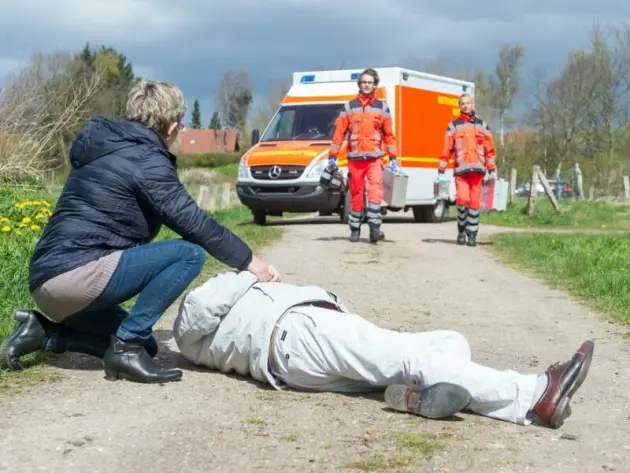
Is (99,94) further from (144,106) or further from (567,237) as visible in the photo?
(144,106)

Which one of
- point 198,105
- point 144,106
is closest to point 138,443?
point 144,106

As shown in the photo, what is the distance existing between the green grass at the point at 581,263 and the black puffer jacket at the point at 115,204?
12.6 ft

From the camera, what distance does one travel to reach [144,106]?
A: 5.21 metres

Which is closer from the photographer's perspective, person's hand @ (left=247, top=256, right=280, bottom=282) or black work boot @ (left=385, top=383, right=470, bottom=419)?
black work boot @ (left=385, top=383, right=470, bottom=419)

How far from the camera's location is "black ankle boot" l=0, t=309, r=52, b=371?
5.31 metres

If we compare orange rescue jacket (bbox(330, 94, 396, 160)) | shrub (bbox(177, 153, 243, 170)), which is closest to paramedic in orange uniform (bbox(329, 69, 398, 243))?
orange rescue jacket (bbox(330, 94, 396, 160))

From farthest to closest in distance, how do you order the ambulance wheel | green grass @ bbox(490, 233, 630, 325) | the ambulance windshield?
the ambulance wheel < the ambulance windshield < green grass @ bbox(490, 233, 630, 325)

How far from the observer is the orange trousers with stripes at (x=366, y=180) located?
13.5m

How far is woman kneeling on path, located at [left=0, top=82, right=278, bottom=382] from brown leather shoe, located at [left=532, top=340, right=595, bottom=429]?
62.0 inches

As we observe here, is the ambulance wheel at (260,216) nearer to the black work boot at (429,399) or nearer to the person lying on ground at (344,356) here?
the person lying on ground at (344,356)

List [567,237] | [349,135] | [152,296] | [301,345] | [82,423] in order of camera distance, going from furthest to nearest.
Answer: [567,237], [349,135], [152,296], [301,345], [82,423]

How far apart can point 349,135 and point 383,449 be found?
388 inches

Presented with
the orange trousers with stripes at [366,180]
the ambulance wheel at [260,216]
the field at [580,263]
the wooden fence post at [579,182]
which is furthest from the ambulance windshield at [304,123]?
the wooden fence post at [579,182]

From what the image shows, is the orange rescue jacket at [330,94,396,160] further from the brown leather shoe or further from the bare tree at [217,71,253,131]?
the bare tree at [217,71,253,131]
